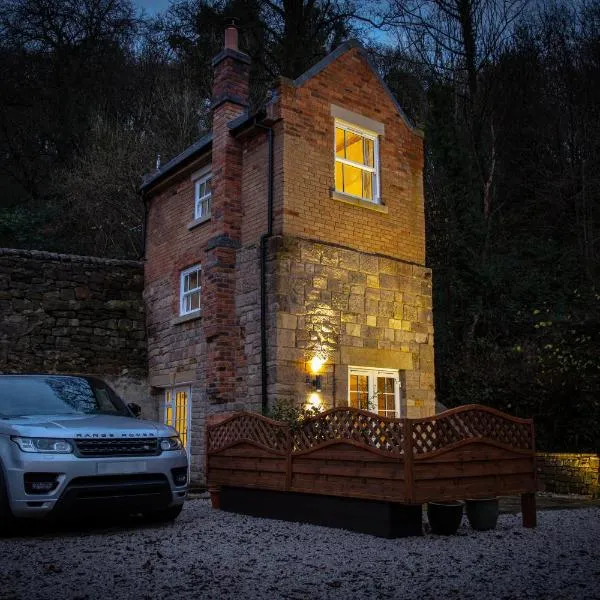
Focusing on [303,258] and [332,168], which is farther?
[332,168]

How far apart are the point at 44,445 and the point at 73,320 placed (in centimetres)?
870

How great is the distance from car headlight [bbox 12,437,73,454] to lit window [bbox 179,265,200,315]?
736 cm

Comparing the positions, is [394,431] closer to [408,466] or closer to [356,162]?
[408,466]

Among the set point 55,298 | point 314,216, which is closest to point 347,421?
point 314,216

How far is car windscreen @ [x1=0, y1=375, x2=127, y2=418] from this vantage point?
7215 millimetres

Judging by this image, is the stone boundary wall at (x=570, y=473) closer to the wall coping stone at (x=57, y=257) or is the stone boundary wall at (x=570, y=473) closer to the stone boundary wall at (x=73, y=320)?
the stone boundary wall at (x=73, y=320)

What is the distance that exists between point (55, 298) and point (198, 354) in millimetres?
3852

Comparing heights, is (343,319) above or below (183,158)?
below

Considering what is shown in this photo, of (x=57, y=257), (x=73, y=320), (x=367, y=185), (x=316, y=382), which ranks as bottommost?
(x=316, y=382)

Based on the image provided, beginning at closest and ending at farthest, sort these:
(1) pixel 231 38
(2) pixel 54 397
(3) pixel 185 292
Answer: (2) pixel 54 397, (1) pixel 231 38, (3) pixel 185 292

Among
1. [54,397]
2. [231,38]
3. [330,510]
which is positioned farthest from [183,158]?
[330,510]

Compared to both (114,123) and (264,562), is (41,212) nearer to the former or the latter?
(114,123)

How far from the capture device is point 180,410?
45.4 feet

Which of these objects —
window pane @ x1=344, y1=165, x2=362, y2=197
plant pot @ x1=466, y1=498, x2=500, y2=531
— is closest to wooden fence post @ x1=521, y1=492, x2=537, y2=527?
plant pot @ x1=466, y1=498, x2=500, y2=531
